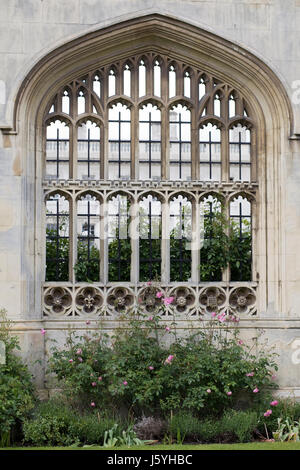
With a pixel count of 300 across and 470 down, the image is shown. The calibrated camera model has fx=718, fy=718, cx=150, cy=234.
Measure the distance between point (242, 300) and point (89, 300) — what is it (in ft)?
7.08

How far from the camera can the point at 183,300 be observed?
33.0ft

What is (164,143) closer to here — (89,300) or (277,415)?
(89,300)

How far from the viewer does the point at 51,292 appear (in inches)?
390

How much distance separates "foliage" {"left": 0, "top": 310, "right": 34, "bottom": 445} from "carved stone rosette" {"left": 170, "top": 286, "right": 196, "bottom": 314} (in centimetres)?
226

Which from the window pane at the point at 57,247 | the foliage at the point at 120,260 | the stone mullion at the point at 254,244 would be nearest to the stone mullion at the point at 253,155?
the stone mullion at the point at 254,244

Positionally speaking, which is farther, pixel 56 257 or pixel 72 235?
pixel 56 257

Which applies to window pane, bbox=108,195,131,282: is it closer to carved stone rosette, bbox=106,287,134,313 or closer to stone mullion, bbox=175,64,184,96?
carved stone rosette, bbox=106,287,134,313

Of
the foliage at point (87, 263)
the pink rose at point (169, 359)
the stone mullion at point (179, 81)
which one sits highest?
the stone mullion at point (179, 81)

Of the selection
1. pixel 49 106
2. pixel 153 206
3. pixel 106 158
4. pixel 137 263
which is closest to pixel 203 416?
pixel 137 263

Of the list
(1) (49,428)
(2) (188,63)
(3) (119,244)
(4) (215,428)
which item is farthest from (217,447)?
(2) (188,63)

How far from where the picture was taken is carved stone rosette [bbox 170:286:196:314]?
1006cm

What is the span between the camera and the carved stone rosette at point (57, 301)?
32.4ft

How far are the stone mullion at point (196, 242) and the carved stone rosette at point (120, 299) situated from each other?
0.94m

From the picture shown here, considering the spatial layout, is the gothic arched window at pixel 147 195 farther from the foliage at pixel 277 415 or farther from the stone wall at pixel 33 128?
the foliage at pixel 277 415
